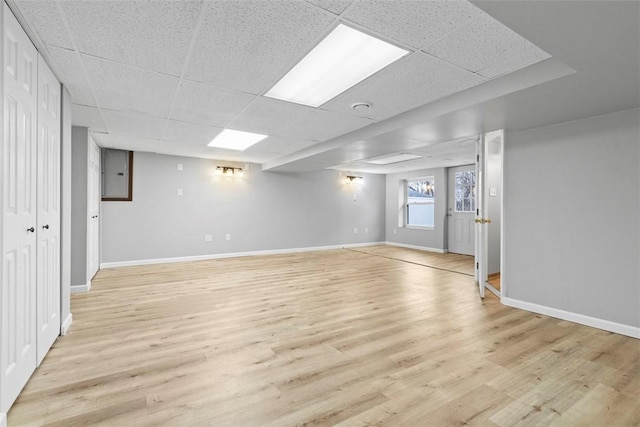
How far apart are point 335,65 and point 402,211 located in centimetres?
712

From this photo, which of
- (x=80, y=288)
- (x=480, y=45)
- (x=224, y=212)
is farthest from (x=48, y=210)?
(x=224, y=212)

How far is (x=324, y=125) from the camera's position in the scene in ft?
12.5

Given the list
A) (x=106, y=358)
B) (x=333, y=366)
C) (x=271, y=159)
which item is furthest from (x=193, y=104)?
(x=271, y=159)

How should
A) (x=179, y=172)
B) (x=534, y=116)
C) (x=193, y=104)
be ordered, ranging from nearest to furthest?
(x=534, y=116), (x=193, y=104), (x=179, y=172)

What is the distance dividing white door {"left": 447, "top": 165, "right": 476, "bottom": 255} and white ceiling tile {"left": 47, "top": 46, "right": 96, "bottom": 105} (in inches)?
289

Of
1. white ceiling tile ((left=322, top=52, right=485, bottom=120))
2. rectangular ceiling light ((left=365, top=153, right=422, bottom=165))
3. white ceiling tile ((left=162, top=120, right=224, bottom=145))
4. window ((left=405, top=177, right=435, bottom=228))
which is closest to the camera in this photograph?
white ceiling tile ((left=322, top=52, right=485, bottom=120))

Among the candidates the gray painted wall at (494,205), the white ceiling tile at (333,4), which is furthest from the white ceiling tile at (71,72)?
the gray painted wall at (494,205)

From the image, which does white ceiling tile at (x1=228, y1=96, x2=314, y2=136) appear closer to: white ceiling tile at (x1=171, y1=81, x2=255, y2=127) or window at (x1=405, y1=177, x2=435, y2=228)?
white ceiling tile at (x1=171, y1=81, x2=255, y2=127)

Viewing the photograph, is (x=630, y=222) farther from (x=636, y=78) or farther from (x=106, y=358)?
(x=106, y=358)

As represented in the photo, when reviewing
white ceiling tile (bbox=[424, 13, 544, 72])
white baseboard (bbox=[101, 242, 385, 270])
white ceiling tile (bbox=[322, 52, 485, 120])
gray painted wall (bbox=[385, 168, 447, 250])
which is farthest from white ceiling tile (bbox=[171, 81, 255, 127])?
gray painted wall (bbox=[385, 168, 447, 250])

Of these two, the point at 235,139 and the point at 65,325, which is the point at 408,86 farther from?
the point at 65,325

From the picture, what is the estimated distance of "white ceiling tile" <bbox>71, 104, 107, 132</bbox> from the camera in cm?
325

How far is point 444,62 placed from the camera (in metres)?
2.16

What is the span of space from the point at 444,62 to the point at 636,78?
1303mm
